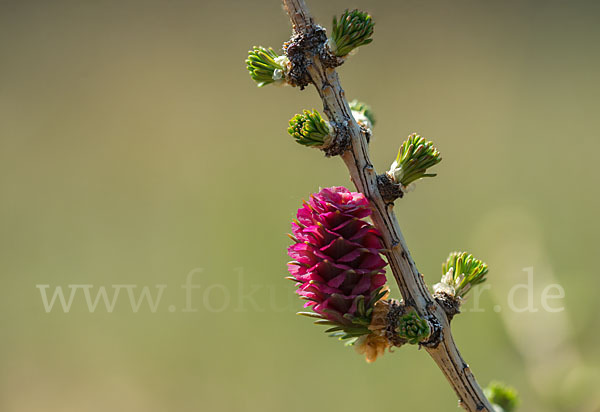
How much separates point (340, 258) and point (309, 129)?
8 centimetres

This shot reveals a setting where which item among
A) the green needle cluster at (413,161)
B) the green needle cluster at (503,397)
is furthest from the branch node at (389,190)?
the green needle cluster at (503,397)

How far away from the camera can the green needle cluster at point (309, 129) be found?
1.08 ft

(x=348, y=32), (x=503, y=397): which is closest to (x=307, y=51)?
(x=348, y=32)

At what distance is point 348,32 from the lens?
347 millimetres

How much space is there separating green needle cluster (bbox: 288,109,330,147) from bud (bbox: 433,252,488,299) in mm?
123

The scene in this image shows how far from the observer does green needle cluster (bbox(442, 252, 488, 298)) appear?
375 mm

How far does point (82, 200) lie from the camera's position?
1803 millimetres

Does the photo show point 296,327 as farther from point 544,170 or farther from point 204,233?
point 544,170

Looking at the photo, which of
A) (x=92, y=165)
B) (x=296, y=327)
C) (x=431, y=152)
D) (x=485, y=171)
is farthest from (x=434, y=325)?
(x=92, y=165)

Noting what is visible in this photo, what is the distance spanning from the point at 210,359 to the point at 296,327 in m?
0.24

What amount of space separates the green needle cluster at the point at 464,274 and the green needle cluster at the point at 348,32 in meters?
0.15

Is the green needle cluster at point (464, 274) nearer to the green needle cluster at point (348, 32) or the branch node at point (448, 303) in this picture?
the branch node at point (448, 303)

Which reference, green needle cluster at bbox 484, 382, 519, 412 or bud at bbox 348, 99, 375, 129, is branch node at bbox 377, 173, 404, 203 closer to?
bud at bbox 348, 99, 375, 129

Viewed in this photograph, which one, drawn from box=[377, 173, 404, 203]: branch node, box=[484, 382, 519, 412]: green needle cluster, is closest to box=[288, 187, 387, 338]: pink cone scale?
box=[377, 173, 404, 203]: branch node
